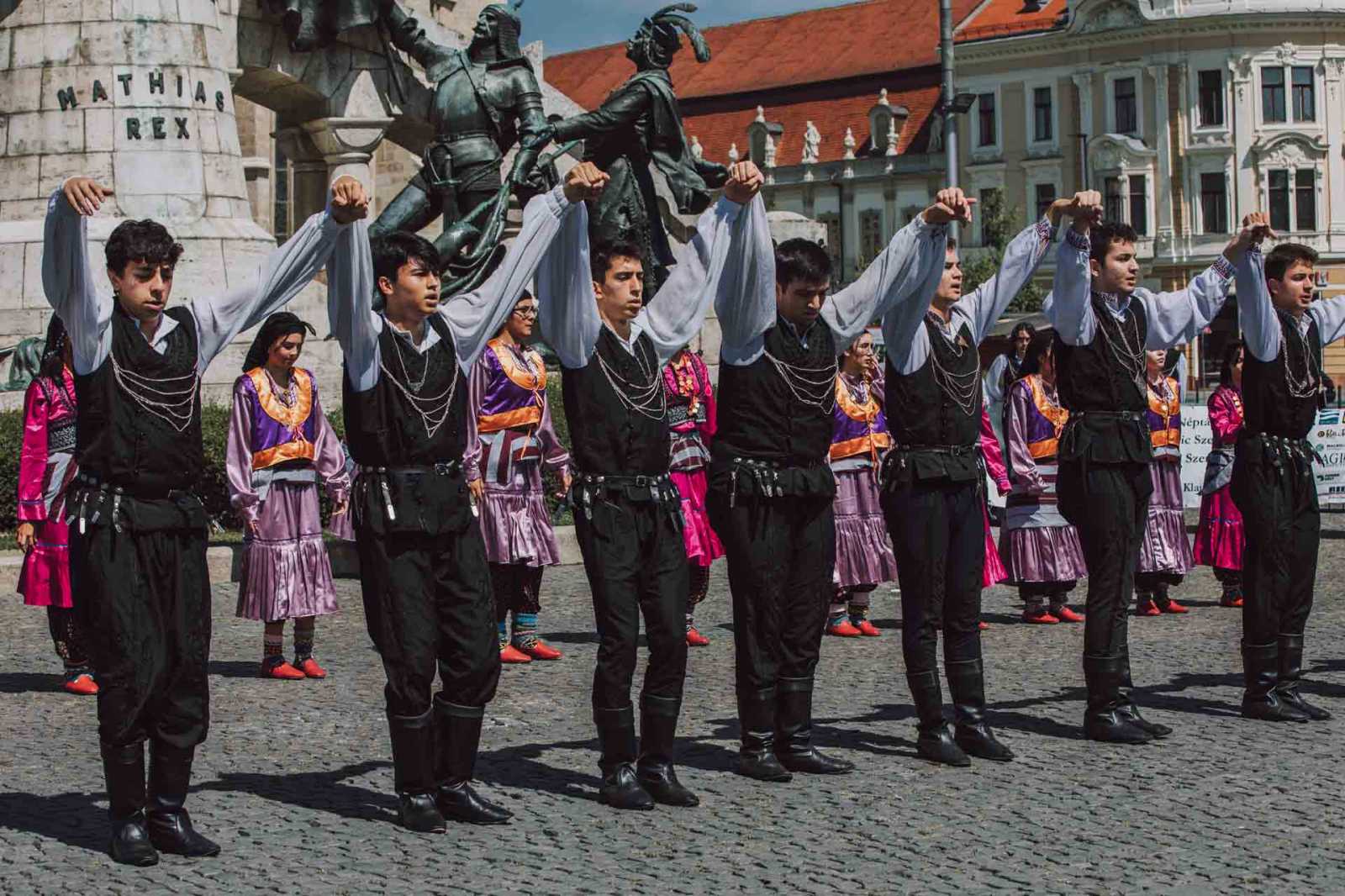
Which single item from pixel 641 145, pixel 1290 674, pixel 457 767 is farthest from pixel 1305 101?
pixel 457 767

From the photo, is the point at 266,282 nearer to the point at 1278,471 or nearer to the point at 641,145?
the point at 1278,471

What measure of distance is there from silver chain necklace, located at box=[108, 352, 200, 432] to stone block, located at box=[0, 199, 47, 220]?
12.6 metres

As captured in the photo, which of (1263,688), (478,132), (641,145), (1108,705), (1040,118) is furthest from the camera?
(1040,118)

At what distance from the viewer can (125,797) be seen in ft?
22.2

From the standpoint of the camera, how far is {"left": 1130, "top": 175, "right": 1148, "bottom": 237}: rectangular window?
65750mm

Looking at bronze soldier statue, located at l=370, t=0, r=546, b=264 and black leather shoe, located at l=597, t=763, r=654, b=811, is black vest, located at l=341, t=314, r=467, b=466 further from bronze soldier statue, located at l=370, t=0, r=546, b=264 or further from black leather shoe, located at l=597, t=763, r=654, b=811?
bronze soldier statue, located at l=370, t=0, r=546, b=264

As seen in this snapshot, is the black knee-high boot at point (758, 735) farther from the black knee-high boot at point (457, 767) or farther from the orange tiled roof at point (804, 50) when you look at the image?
the orange tiled roof at point (804, 50)

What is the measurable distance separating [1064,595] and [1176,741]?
4.79 m

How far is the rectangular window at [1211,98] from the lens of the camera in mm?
64312

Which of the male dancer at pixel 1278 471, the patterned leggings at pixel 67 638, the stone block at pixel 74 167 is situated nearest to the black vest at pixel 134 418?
the patterned leggings at pixel 67 638

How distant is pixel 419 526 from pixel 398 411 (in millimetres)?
365

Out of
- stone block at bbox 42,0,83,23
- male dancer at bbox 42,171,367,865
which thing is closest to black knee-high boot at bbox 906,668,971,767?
male dancer at bbox 42,171,367,865

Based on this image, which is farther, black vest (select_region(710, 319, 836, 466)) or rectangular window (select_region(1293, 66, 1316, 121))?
rectangular window (select_region(1293, 66, 1316, 121))

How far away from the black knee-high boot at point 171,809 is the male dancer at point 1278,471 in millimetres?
4367
